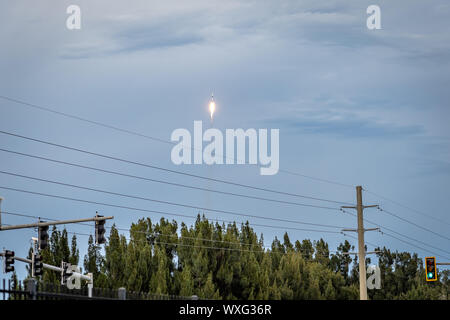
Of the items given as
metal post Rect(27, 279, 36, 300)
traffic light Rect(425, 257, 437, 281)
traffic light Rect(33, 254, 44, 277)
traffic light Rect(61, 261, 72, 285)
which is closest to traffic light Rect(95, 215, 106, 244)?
traffic light Rect(33, 254, 44, 277)

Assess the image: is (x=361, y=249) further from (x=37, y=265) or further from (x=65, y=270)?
(x=37, y=265)

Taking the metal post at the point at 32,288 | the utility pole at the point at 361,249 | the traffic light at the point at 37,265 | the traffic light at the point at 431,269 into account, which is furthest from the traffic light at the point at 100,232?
the traffic light at the point at 431,269

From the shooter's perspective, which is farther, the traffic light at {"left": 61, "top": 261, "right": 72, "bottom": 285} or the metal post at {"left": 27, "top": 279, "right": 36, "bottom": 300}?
the traffic light at {"left": 61, "top": 261, "right": 72, "bottom": 285}

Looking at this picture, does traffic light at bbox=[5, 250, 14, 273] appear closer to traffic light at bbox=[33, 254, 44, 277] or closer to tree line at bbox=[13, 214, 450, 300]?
traffic light at bbox=[33, 254, 44, 277]

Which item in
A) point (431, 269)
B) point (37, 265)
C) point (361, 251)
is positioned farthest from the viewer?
point (431, 269)

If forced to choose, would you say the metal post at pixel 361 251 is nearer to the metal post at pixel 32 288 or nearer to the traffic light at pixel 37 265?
the traffic light at pixel 37 265

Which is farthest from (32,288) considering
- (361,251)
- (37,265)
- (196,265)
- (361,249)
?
(196,265)

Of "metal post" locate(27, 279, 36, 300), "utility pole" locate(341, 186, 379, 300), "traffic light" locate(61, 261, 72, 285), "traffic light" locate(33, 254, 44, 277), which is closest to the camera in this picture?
"metal post" locate(27, 279, 36, 300)

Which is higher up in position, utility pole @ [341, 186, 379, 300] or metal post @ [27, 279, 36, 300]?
utility pole @ [341, 186, 379, 300]

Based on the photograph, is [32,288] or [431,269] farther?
[431,269]
